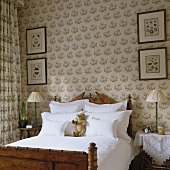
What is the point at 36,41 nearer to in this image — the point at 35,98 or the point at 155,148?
the point at 35,98

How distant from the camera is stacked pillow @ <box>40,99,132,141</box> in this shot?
10.7 ft

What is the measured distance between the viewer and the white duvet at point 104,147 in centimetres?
238

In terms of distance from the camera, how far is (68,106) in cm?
394

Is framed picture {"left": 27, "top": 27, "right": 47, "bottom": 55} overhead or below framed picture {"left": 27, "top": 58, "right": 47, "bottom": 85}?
overhead

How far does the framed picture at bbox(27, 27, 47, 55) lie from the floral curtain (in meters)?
0.23

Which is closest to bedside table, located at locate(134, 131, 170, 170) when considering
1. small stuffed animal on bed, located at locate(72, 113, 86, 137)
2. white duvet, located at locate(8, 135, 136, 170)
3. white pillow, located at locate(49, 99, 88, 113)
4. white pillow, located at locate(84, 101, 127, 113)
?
white duvet, located at locate(8, 135, 136, 170)

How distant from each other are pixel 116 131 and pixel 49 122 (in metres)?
1.02

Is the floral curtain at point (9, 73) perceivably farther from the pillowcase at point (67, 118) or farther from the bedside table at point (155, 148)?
the bedside table at point (155, 148)

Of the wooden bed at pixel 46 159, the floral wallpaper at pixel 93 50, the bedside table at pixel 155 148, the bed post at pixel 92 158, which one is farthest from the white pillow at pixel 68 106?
the bed post at pixel 92 158

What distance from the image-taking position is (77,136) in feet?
11.4

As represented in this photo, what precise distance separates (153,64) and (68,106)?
1.56 m

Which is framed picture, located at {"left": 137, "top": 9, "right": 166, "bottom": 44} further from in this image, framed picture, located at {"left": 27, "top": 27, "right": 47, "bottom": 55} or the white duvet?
framed picture, located at {"left": 27, "top": 27, "right": 47, "bottom": 55}

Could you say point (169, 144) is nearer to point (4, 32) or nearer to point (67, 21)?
point (67, 21)

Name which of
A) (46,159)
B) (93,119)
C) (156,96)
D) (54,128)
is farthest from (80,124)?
(46,159)
